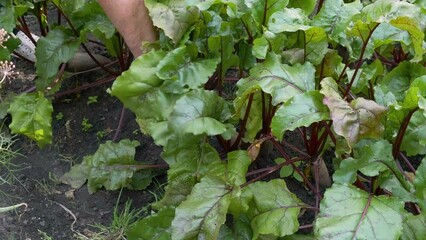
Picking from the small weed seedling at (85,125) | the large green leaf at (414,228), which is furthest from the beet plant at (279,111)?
the small weed seedling at (85,125)

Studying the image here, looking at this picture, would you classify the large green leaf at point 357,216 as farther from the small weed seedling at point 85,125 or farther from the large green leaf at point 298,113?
the small weed seedling at point 85,125

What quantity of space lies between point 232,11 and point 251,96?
0.29 meters

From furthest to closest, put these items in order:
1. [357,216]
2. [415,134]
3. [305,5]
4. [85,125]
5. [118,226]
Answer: [85,125] → [118,226] → [305,5] → [415,134] → [357,216]

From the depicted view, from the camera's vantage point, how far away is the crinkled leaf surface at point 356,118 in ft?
5.79

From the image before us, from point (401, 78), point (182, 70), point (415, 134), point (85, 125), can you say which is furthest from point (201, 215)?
point (85, 125)

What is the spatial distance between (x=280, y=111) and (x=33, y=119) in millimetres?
1252

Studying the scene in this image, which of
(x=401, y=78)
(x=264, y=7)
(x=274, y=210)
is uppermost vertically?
(x=264, y=7)

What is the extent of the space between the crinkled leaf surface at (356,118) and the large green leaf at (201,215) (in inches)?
15.7

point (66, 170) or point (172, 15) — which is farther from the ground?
point (172, 15)

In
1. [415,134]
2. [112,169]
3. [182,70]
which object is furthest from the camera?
[112,169]

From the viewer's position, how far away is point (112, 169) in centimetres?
254

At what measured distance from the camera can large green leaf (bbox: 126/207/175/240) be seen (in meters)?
2.14

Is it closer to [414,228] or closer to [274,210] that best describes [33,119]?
[274,210]

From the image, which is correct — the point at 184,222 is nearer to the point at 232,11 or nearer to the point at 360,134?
the point at 360,134
